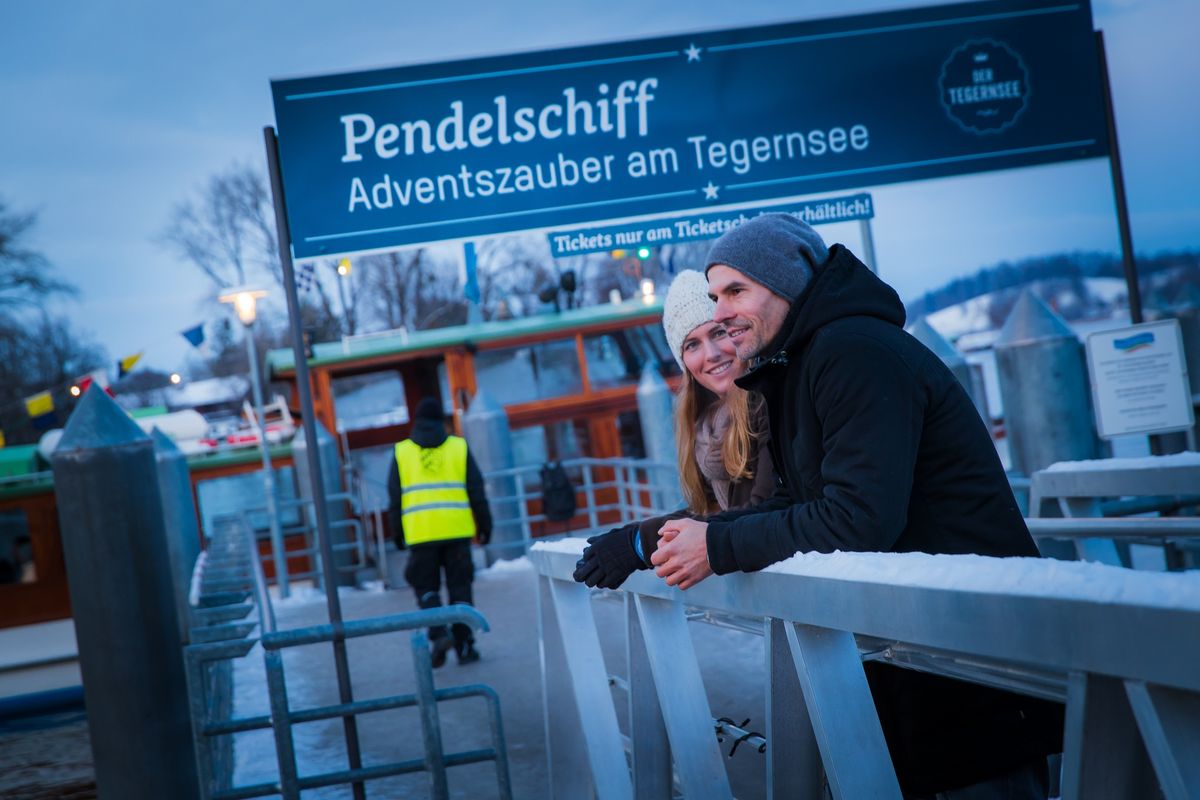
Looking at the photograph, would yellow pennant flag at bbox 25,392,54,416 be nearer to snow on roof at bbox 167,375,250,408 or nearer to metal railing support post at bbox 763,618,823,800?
snow on roof at bbox 167,375,250,408

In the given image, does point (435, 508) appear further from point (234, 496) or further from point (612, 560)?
point (234, 496)

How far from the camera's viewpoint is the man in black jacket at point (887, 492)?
1745 millimetres

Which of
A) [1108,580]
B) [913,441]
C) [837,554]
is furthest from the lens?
[913,441]

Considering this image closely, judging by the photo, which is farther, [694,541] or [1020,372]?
[1020,372]

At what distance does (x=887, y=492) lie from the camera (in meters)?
1.73

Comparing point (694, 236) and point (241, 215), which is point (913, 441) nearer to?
point (694, 236)

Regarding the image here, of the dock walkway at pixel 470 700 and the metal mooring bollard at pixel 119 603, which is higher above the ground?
the metal mooring bollard at pixel 119 603

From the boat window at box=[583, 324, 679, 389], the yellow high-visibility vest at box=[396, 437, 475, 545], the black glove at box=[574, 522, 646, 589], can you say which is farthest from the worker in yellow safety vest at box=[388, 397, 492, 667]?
the boat window at box=[583, 324, 679, 389]

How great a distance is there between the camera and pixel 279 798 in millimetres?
4895

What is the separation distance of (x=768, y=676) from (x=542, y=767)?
3546 mm

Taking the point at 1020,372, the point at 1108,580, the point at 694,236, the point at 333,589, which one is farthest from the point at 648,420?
the point at 1108,580

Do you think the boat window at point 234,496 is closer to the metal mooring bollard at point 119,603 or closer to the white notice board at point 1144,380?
the white notice board at point 1144,380

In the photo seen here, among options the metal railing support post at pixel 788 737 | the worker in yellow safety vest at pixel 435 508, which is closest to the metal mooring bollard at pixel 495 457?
the worker in yellow safety vest at pixel 435 508

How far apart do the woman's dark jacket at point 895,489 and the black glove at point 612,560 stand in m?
0.19
